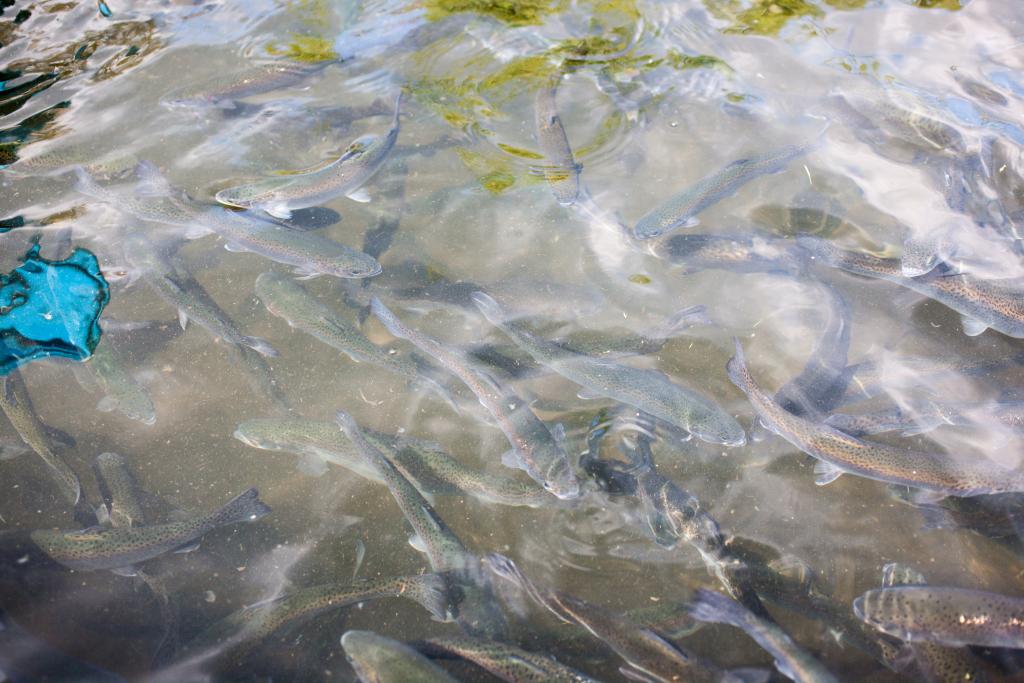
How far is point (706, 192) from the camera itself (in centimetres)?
473

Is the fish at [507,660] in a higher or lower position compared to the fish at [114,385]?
lower

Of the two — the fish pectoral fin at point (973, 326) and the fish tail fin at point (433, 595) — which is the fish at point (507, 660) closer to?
the fish tail fin at point (433, 595)

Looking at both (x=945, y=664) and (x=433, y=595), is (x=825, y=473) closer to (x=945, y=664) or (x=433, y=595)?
(x=945, y=664)

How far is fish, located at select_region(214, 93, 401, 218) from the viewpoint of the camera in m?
4.82

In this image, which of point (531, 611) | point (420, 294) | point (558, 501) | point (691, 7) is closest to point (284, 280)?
point (420, 294)

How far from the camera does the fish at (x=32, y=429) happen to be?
3764 mm

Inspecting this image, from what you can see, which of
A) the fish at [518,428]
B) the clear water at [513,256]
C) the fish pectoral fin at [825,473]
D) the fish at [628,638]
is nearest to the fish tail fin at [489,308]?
the clear water at [513,256]

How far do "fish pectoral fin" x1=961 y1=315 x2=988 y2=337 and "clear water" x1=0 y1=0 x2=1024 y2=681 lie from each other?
6 centimetres

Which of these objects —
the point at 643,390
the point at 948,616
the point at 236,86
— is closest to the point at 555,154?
the point at 643,390

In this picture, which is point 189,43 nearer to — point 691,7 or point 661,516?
point 691,7

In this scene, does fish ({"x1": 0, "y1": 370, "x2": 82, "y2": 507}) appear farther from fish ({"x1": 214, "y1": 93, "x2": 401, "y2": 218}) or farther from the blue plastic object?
fish ({"x1": 214, "y1": 93, "x2": 401, "y2": 218})

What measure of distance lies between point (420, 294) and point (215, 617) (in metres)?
2.49

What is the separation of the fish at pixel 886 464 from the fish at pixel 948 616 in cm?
58

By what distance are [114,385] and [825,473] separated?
186 inches
